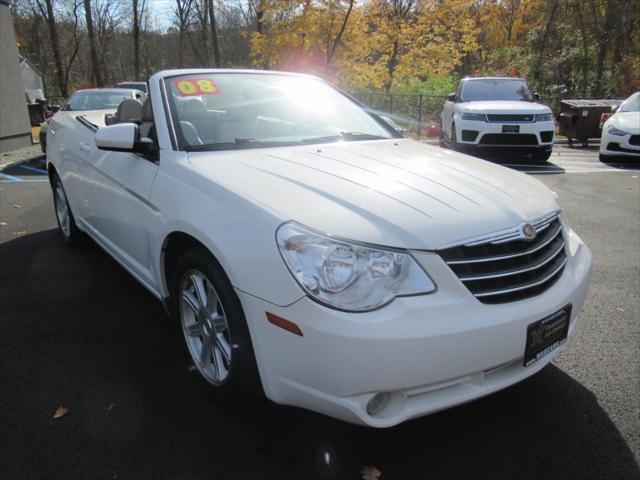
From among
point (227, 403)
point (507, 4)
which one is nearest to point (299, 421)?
point (227, 403)

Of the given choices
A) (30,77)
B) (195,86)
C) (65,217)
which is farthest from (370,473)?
(30,77)

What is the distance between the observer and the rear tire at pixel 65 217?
15.1 ft

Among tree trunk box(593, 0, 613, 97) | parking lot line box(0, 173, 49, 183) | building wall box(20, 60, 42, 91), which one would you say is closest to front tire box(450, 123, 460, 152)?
parking lot line box(0, 173, 49, 183)

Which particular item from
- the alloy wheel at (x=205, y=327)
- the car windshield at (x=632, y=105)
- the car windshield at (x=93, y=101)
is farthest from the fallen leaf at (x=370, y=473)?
the car windshield at (x=632, y=105)

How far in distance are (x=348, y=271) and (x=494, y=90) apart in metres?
10.3

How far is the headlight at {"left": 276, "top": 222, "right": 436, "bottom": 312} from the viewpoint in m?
1.73

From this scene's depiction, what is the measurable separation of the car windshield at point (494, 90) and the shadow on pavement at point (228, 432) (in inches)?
357

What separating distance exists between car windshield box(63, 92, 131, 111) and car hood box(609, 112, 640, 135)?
9.99 metres

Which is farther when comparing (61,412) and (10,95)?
(10,95)

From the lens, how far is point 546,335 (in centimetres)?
202

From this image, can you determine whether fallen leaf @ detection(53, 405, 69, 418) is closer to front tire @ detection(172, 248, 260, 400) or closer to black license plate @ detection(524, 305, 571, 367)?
front tire @ detection(172, 248, 260, 400)

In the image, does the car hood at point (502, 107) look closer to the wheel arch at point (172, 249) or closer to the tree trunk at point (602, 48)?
the wheel arch at point (172, 249)

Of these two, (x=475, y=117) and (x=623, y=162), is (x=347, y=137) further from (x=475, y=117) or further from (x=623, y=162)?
(x=623, y=162)

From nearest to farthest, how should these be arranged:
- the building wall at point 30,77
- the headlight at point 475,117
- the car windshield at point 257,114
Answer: the car windshield at point 257,114, the headlight at point 475,117, the building wall at point 30,77
